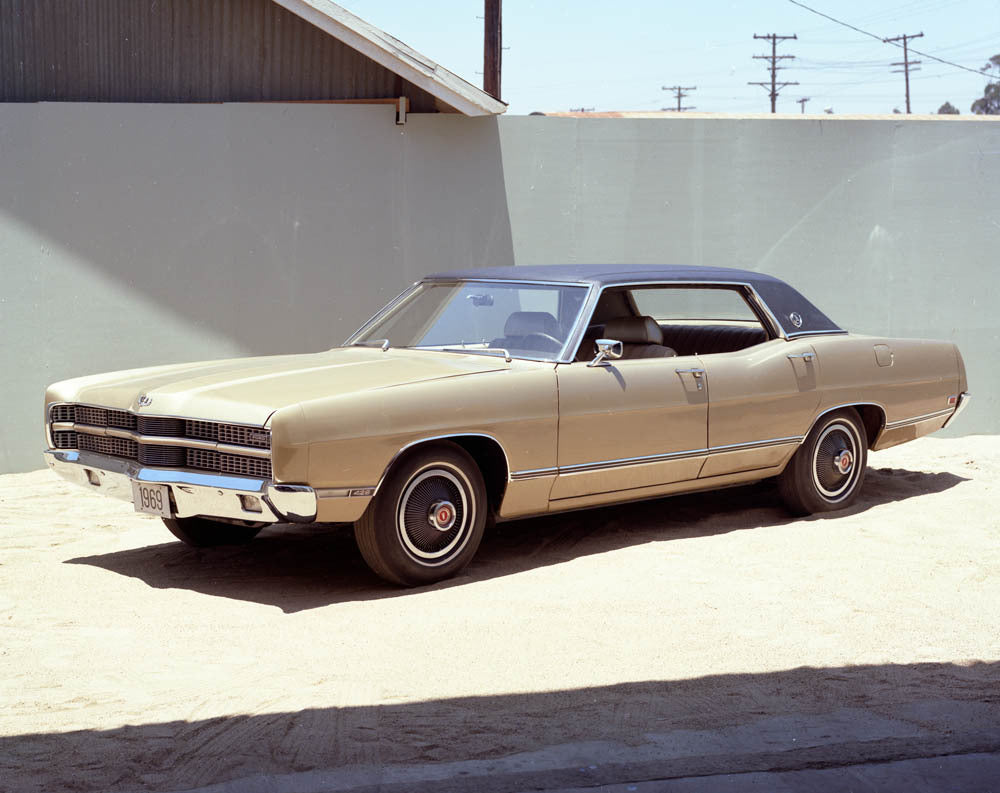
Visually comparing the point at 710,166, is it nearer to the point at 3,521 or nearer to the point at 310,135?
the point at 310,135

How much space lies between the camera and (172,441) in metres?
5.57

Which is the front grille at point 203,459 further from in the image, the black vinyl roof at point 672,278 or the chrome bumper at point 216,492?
the black vinyl roof at point 672,278

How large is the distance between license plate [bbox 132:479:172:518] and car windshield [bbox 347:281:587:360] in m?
1.71

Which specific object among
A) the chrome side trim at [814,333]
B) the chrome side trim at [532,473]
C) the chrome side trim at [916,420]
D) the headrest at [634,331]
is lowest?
the chrome side trim at [532,473]

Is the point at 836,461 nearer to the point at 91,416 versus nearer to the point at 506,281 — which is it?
the point at 506,281

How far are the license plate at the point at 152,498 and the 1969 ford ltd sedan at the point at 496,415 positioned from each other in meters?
0.01

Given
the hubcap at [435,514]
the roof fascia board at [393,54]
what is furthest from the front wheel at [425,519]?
the roof fascia board at [393,54]

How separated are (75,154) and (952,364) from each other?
251 inches

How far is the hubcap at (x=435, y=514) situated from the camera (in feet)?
18.8

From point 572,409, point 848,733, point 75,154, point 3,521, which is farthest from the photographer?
point 75,154

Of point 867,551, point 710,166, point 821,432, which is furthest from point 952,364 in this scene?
point 710,166

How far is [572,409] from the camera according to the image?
6.23 meters

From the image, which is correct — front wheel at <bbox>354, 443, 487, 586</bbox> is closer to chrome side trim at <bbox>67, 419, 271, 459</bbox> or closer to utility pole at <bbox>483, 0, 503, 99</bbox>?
chrome side trim at <bbox>67, 419, 271, 459</bbox>

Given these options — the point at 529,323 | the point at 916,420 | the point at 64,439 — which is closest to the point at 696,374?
the point at 529,323
